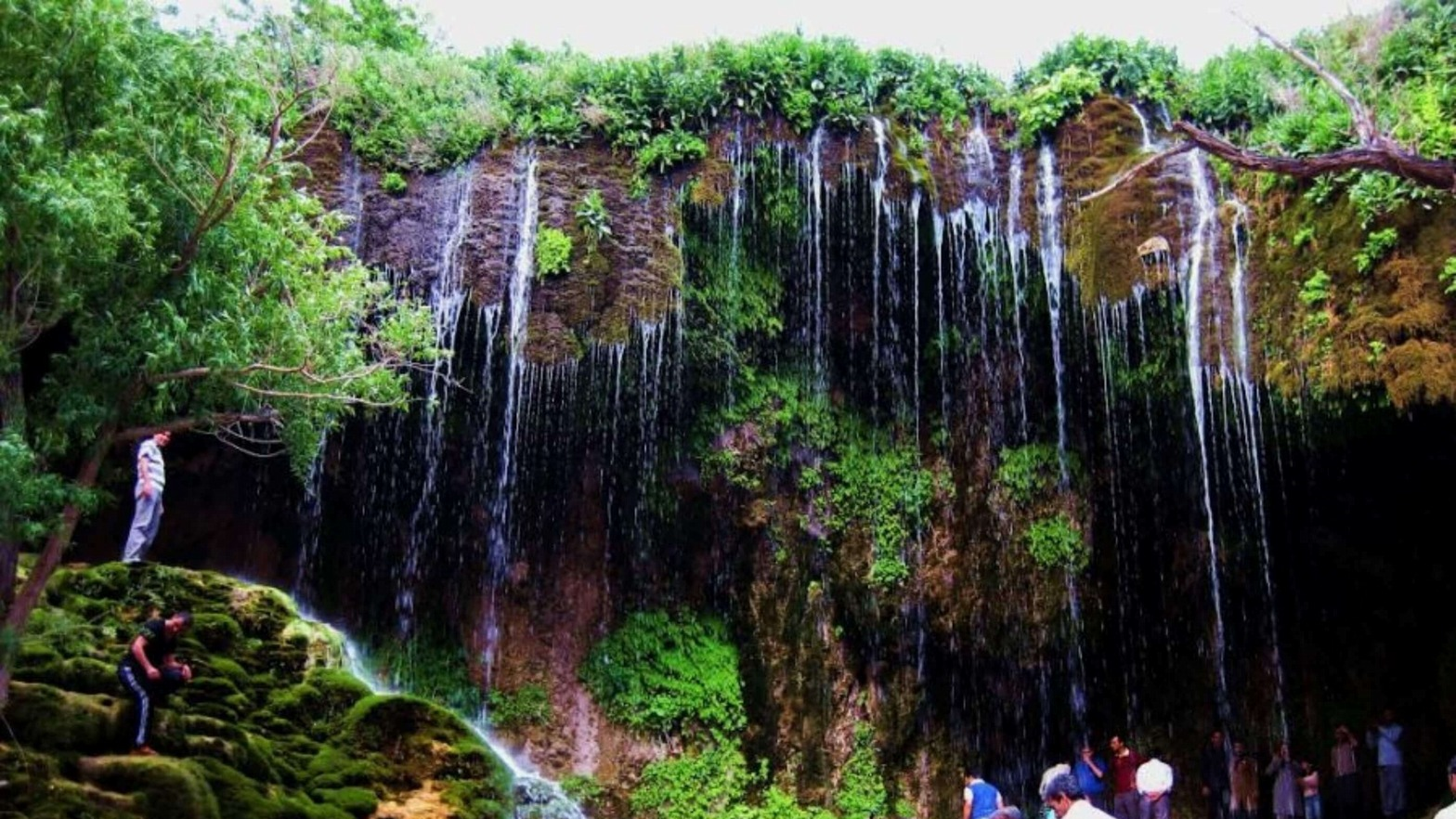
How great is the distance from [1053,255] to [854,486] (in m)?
3.86

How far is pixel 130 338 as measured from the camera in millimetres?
8094

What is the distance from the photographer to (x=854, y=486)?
15320 mm

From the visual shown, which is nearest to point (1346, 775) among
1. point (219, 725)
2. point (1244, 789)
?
point (1244, 789)

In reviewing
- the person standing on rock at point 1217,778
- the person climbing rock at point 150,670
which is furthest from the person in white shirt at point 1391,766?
the person climbing rock at point 150,670

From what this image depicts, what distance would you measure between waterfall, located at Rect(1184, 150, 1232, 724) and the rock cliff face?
0.06m

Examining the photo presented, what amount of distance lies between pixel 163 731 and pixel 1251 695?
12.8 m

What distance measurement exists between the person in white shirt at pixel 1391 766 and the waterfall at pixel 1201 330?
7.59ft

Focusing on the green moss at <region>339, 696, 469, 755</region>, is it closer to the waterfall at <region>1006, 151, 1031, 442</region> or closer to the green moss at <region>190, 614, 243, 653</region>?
the green moss at <region>190, 614, 243, 653</region>

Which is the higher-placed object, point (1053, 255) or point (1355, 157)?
point (1053, 255)

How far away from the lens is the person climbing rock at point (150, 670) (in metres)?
8.74

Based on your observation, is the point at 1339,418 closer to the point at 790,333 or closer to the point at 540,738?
the point at 790,333

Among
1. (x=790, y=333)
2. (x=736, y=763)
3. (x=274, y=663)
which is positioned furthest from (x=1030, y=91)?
(x=274, y=663)

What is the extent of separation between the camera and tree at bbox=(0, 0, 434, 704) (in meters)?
7.35

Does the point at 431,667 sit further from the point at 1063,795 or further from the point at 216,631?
the point at 1063,795
